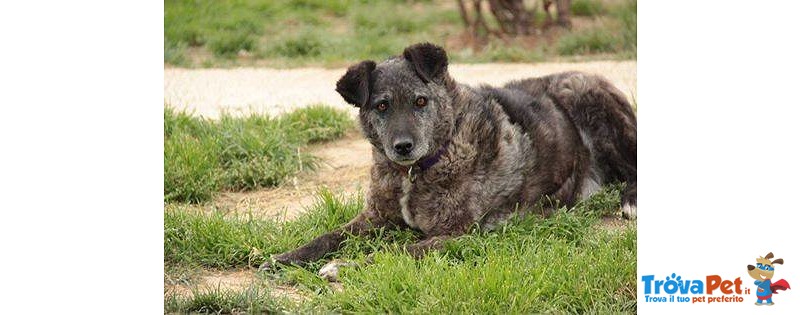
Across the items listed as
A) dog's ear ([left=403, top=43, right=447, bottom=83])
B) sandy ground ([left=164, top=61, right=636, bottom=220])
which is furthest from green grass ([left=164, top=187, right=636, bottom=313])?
dog's ear ([left=403, top=43, right=447, bottom=83])

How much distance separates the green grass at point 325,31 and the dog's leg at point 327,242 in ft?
12.0

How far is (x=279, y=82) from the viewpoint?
9117 millimetres

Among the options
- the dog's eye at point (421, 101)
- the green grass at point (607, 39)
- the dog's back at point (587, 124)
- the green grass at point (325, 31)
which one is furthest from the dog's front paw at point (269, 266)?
the green grass at point (607, 39)

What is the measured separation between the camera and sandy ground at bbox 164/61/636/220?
6.96 meters

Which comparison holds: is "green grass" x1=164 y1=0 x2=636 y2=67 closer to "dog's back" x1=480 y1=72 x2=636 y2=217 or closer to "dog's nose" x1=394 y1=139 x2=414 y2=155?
"dog's back" x1=480 y1=72 x2=636 y2=217

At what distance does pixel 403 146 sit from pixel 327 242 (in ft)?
2.28

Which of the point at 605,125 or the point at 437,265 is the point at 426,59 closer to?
the point at 437,265

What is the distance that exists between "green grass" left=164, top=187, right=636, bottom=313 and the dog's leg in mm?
64

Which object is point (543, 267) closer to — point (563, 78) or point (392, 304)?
point (392, 304)

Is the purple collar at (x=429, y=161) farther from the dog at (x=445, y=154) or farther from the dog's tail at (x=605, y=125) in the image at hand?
the dog's tail at (x=605, y=125)

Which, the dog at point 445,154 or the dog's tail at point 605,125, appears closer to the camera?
the dog at point 445,154
